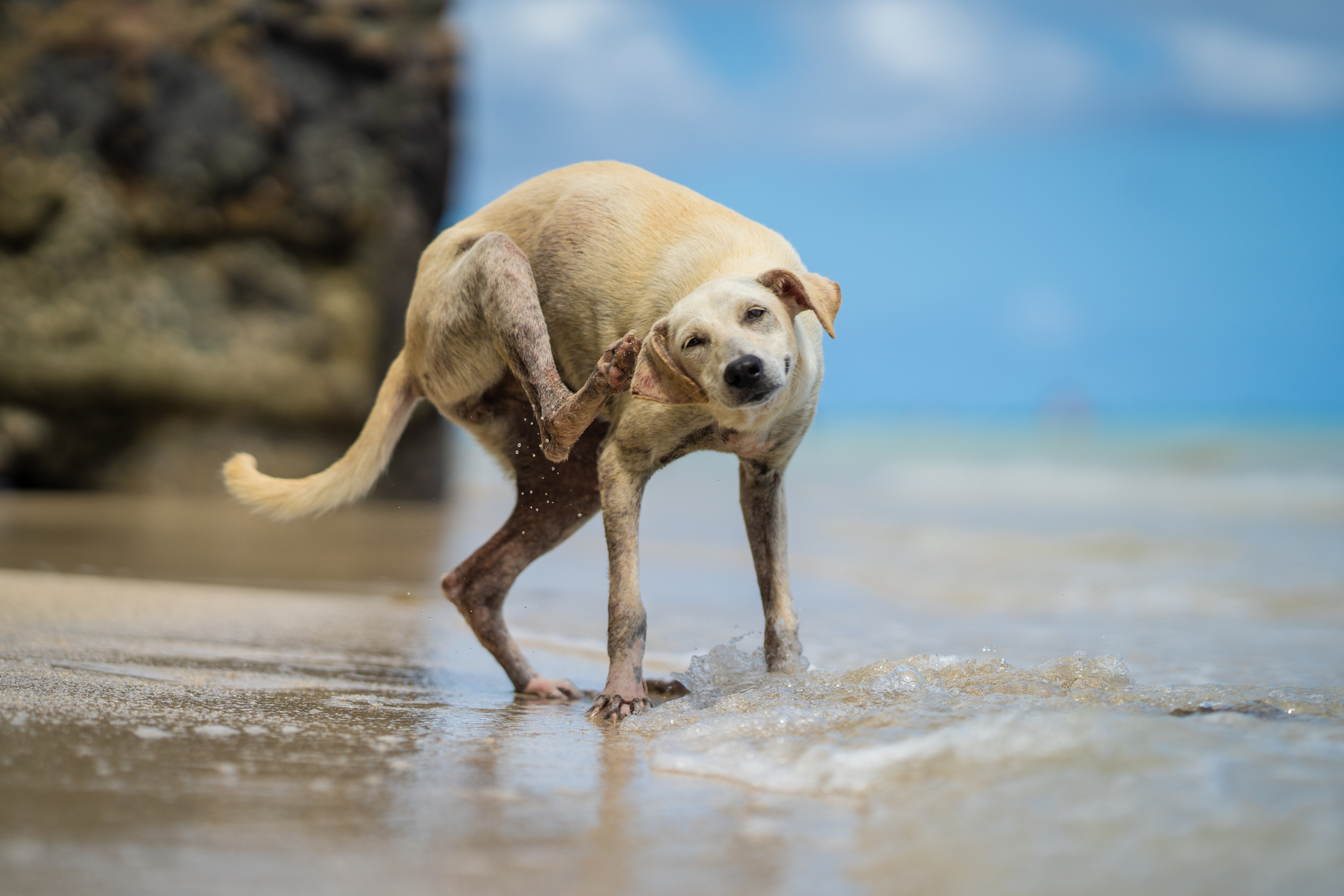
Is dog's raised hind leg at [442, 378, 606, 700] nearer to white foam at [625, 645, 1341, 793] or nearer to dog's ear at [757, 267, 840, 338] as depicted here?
white foam at [625, 645, 1341, 793]

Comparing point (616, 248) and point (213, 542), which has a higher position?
point (616, 248)

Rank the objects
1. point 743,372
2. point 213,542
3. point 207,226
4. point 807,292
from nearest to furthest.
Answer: point 743,372 → point 807,292 → point 213,542 → point 207,226

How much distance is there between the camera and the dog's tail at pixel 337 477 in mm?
4469

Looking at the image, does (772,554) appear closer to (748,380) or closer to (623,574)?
(623,574)

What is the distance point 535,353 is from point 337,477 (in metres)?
1.13

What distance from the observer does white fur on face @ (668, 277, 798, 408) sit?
133 inches

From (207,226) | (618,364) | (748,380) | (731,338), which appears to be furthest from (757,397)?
(207,226)

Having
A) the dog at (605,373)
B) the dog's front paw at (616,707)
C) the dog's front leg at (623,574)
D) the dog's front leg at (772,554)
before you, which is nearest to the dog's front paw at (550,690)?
the dog at (605,373)

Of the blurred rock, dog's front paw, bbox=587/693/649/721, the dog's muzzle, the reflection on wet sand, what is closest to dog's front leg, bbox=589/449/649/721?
dog's front paw, bbox=587/693/649/721

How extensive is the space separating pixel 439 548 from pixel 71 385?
4761mm

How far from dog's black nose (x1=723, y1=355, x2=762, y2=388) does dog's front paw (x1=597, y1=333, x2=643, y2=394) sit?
0.29 metres

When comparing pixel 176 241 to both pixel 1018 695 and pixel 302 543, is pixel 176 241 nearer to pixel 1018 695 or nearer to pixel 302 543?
pixel 302 543

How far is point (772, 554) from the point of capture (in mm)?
4176

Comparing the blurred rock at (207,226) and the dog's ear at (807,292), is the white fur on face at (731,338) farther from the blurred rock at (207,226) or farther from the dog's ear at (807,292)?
the blurred rock at (207,226)
